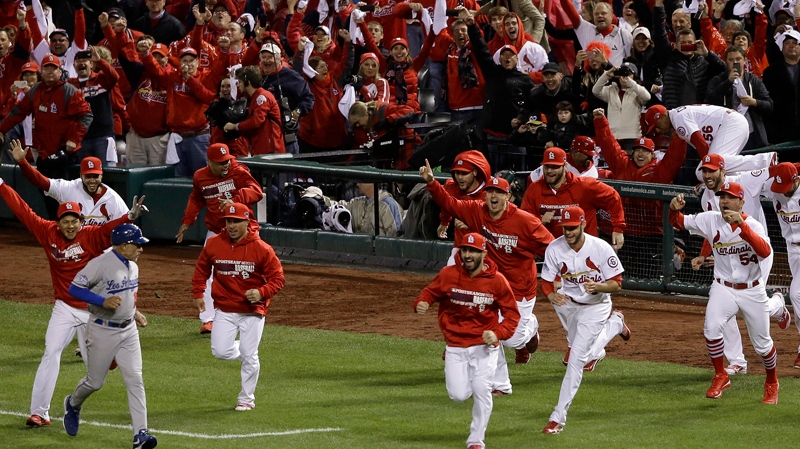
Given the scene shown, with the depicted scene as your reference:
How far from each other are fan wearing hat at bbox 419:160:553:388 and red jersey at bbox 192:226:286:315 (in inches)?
56.7

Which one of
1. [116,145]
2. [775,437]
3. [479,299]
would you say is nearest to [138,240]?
[479,299]

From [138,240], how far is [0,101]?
40.7ft

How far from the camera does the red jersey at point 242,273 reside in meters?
10.6

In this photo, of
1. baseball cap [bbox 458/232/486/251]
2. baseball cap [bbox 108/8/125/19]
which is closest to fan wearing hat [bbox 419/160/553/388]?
baseball cap [bbox 458/232/486/251]

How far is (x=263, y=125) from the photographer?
1789 centimetres

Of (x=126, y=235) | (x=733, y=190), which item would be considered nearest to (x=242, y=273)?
(x=126, y=235)

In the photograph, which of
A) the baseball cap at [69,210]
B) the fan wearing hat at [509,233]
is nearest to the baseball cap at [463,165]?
the fan wearing hat at [509,233]

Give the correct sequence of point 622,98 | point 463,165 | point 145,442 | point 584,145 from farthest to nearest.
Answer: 1. point 622,98
2. point 584,145
3. point 463,165
4. point 145,442

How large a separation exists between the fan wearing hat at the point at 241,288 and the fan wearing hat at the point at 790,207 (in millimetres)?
4350

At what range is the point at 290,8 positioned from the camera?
70.5 feet

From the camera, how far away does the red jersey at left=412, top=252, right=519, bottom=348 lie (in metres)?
9.26

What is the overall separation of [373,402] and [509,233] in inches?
68.8

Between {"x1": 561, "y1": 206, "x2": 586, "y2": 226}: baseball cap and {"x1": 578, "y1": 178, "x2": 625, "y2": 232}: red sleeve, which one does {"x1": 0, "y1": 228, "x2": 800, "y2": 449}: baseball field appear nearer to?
{"x1": 578, "y1": 178, "x2": 625, "y2": 232}: red sleeve

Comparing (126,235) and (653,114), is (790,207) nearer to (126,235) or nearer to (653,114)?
(653,114)
